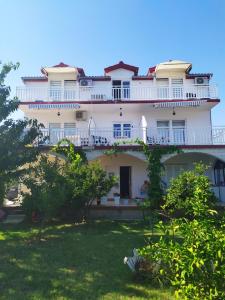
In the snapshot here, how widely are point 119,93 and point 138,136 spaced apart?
3.55 metres

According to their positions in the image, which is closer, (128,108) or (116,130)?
(116,130)

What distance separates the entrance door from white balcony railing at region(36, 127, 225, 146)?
2332mm

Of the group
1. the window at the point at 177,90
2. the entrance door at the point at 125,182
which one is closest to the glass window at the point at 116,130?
the entrance door at the point at 125,182

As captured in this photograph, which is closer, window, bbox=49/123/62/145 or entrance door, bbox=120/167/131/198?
window, bbox=49/123/62/145

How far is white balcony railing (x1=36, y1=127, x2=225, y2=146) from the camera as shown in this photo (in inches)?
816

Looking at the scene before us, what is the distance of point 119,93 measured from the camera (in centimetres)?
2341

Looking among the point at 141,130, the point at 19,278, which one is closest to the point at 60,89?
the point at 141,130

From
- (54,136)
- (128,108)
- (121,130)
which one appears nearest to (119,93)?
(128,108)

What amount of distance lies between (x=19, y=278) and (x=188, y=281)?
5.03 meters

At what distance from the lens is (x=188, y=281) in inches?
180

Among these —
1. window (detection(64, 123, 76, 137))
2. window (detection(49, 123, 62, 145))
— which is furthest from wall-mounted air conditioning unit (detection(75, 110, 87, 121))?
window (detection(49, 123, 62, 145))

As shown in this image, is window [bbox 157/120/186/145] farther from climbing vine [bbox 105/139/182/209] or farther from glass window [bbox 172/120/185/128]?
climbing vine [bbox 105/139/182/209]

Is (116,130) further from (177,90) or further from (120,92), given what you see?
(177,90)

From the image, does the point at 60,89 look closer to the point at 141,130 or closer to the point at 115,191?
the point at 141,130
